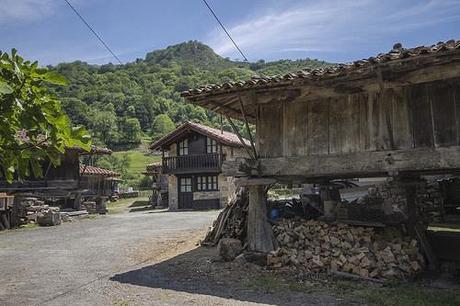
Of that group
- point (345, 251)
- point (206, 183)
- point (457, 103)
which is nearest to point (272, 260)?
point (345, 251)

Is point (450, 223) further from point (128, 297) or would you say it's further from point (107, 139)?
point (107, 139)

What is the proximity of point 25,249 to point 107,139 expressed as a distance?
66780 millimetres

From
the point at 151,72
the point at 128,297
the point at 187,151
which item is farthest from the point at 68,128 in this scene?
the point at 151,72

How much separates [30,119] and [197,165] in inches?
1024

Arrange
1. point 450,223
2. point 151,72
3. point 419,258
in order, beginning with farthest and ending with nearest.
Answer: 1. point 151,72
2. point 450,223
3. point 419,258

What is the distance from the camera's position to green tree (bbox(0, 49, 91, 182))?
199 centimetres

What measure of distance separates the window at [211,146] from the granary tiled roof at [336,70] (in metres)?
19.8

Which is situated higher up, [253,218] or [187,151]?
[187,151]

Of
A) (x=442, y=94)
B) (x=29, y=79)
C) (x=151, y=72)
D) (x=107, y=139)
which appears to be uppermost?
(x=151, y=72)

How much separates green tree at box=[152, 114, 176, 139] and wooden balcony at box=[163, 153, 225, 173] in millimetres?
55406

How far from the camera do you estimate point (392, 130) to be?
23.5 ft

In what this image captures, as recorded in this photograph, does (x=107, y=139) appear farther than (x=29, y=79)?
Yes

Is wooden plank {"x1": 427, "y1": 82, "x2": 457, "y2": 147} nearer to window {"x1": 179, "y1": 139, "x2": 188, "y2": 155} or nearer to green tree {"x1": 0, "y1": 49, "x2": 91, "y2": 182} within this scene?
green tree {"x1": 0, "y1": 49, "x2": 91, "y2": 182}

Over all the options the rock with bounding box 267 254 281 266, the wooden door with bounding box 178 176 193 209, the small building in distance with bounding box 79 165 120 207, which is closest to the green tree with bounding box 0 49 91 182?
the rock with bounding box 267 254 281 266
